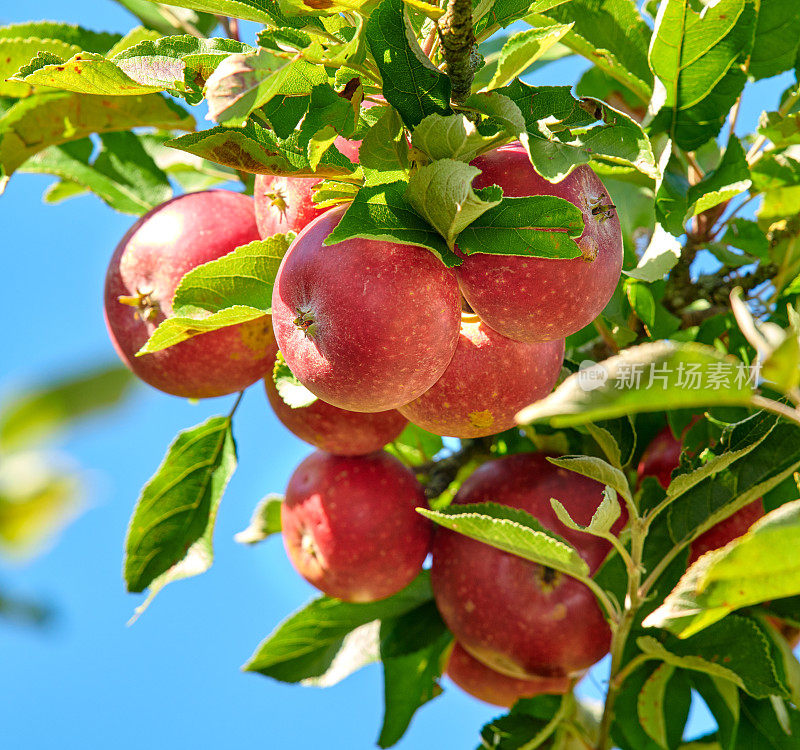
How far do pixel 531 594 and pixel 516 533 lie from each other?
0.28 meters

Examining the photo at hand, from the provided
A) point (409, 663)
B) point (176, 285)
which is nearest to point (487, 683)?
point (409, 663)

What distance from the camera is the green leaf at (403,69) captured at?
0.73 m

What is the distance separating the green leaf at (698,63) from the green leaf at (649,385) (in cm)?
56

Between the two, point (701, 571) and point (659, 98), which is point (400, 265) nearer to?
point (701, 571)

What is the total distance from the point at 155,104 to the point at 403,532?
67 centimetres

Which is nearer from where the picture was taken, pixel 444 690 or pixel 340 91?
pixel 340 91

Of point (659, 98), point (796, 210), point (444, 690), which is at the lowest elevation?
point (444, 690)

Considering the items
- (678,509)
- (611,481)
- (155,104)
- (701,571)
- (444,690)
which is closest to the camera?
(701,571)

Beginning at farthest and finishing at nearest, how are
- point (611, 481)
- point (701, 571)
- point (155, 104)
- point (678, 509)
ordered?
point (155, 104) → point (678, 509) → point (611, 481) → point (701, 571)

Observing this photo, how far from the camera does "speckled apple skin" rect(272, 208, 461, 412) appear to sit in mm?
774

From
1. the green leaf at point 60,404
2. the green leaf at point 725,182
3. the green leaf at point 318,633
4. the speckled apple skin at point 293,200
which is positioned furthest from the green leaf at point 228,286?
the green leaf at point 60,404

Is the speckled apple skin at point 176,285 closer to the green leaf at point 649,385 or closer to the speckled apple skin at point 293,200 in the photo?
the speckled apple skin at point 293,200

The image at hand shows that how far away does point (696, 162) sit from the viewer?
1.29m

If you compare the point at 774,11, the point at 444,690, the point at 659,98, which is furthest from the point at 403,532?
the point at 774,11
